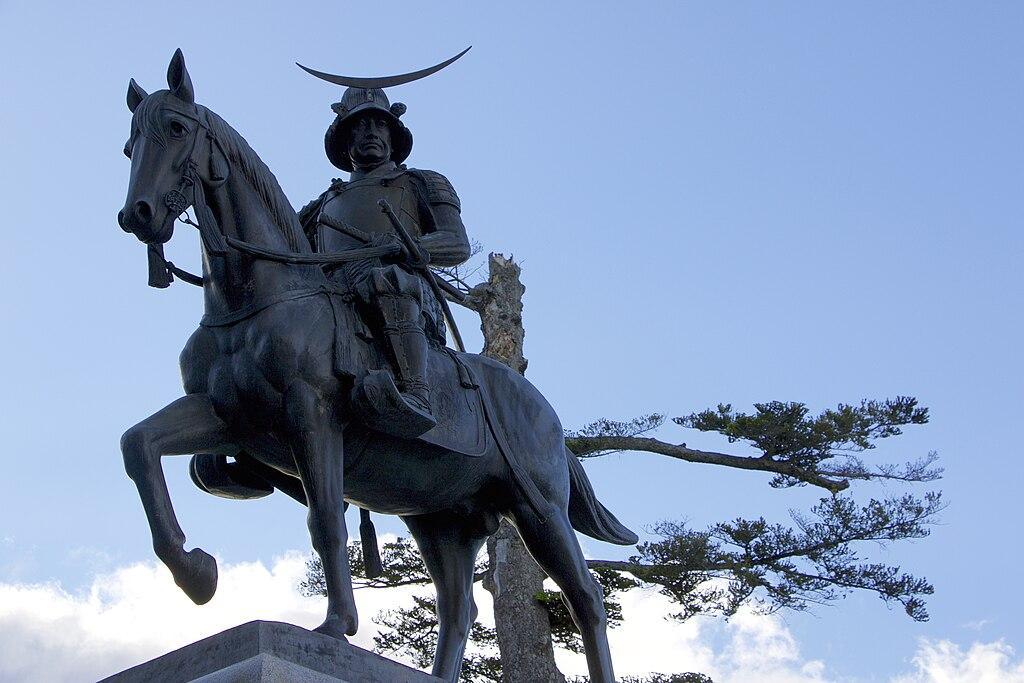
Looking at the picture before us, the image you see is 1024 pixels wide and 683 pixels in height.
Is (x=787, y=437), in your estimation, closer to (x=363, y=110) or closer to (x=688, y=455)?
(x=688, y=455)

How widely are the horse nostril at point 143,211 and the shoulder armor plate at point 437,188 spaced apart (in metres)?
1.58

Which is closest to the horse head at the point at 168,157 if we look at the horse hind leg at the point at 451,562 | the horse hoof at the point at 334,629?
the horse hoof at the point at 334,629

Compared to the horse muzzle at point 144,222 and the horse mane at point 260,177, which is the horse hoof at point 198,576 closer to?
the horse muzzle at point 144,222

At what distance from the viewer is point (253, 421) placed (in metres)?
4.94

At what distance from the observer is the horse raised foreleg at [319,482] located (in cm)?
486

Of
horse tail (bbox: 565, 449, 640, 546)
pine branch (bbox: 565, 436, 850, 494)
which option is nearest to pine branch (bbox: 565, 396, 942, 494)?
pine branch (bbox: 565, 436, 850, 494)

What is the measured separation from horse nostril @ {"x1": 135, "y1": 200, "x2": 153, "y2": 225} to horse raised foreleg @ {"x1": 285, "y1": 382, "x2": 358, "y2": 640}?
0.83 meters

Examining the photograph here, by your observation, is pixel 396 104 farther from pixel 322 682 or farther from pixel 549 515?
pixel 322 682

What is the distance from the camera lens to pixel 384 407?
196 inches

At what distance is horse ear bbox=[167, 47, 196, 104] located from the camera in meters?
5.09

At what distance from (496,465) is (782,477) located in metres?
9.45

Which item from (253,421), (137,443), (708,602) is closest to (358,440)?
(253,421)

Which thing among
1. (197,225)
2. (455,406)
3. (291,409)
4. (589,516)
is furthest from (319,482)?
(589,516)

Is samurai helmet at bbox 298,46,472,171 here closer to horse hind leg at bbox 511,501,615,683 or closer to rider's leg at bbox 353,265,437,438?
rider's leg at bbox 353,265,437,438
